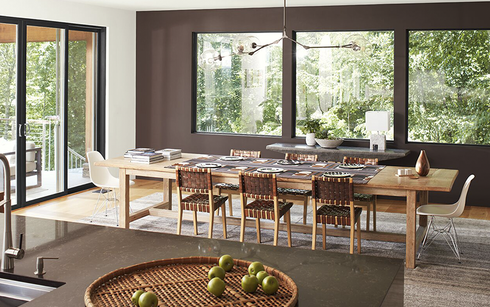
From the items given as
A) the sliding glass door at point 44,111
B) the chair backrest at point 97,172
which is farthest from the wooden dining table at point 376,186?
the sliding glass door at point 44,111

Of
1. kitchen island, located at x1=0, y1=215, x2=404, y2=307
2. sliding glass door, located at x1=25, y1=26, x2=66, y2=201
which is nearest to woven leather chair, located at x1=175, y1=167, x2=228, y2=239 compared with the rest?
kitchen island, located at x1=0, y1=215, x2=404, y2=307

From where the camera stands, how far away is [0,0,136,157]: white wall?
880 cm

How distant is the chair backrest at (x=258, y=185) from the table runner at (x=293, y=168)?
0.42ft

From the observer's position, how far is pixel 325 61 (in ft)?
28.8

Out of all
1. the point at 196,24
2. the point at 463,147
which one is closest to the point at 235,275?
the point at 463,147

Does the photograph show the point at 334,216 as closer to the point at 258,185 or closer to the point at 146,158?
the point at 258,185

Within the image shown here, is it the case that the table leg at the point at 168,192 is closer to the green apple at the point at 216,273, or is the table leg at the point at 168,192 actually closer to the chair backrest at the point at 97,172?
the chair backrest at the point at 97,172

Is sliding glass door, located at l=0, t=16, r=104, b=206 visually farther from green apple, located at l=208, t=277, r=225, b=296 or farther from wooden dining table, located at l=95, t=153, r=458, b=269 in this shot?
green apple, located at l=208, t=277, r=225, b=296

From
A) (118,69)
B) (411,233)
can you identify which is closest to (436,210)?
(411,233)

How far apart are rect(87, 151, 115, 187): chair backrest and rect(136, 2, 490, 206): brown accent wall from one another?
2.51 meters

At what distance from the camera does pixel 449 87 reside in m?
8.20

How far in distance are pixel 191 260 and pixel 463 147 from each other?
21.5 ft

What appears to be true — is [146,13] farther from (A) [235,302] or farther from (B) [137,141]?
(A) [235,302]

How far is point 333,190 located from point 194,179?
1.44 meters
